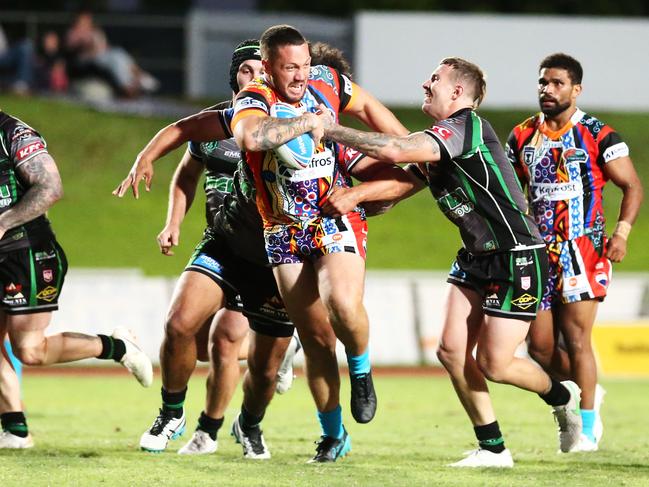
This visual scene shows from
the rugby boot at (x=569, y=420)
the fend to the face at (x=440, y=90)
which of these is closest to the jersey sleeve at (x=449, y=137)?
the fend to the face at (x=440, y=90)

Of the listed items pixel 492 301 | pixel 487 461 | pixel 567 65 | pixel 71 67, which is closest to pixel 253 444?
pixel 487 461

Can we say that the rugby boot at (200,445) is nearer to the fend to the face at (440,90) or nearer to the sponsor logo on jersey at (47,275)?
the sponsor logo on jersey at (47,275)

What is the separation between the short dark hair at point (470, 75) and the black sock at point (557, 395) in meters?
1.80

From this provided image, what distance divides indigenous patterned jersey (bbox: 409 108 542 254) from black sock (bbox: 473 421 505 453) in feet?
3.27

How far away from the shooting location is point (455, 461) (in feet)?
25.9

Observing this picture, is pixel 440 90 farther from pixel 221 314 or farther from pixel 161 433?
pixel 161 433

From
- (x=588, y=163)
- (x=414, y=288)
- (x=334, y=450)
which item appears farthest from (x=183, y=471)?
(x=414, y=288)

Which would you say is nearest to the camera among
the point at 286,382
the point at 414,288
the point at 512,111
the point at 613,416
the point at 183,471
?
the point at 183,471

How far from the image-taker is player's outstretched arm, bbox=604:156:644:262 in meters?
8.62

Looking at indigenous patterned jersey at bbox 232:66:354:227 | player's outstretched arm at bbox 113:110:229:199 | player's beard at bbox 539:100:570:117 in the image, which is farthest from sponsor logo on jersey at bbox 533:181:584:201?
player's outstretched arm at bbox 113:110:229:199

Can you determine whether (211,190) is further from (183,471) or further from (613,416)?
(613,416)

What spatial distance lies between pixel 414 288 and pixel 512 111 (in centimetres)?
1058

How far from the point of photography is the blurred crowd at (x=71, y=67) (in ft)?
78.9

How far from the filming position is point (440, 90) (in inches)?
295
